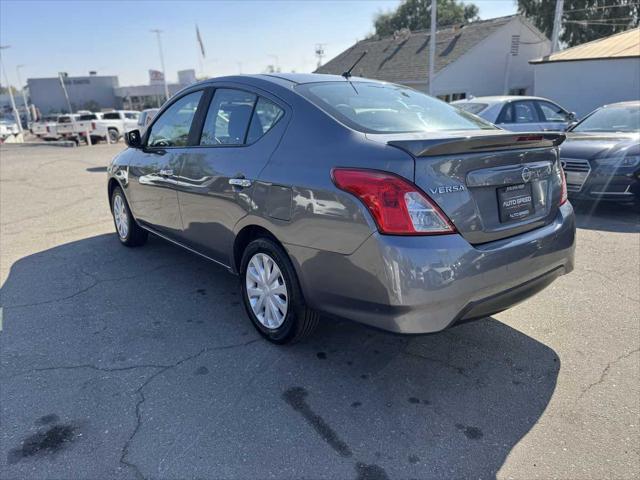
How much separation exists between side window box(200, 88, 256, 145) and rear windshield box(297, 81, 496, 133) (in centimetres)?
46


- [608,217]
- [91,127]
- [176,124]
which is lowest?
[608,217]

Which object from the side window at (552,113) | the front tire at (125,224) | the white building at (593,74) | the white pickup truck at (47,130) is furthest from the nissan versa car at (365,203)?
the white pickup truck at (47,130)

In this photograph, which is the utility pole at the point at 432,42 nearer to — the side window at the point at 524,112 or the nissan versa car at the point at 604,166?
the side window at the point at 524,112

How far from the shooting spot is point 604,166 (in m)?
6.47

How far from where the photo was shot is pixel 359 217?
2.39 metres

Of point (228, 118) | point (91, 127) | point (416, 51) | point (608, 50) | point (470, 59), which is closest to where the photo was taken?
point (228, 118)

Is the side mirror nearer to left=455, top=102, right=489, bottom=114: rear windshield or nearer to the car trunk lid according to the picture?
the car trunk lid

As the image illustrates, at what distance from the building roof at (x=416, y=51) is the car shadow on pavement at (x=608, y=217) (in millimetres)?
20841

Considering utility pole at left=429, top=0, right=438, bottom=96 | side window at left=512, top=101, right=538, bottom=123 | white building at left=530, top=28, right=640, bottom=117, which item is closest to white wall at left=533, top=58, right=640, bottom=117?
white building at left=530, top=28, right=640, bottom=117

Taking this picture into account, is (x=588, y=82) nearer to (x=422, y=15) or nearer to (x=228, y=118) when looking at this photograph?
(x=228, y=118)

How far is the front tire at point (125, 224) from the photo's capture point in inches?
206

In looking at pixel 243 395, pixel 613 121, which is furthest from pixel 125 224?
pixel 613 121

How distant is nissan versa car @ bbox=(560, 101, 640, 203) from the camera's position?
21.0ft

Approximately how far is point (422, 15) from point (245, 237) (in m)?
52.5
